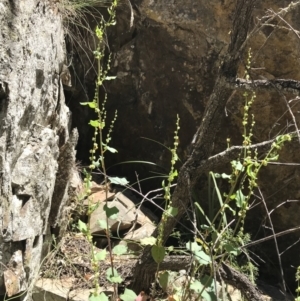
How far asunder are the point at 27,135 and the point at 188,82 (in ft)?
3.58

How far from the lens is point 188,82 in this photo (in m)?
2.86

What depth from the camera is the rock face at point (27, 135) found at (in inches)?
72.7

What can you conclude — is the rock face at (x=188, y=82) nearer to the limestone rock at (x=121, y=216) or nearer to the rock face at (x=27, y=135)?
the limestone rock at (x=121, y=216)

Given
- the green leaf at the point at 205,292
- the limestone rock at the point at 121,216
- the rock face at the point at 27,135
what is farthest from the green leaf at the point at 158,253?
the limestone rock at the point at 121,216

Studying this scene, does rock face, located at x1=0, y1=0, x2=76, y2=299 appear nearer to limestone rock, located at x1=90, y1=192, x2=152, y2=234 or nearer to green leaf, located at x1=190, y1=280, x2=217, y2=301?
limestone rock, located at x1=90, y1=192, x2=152, y2=234

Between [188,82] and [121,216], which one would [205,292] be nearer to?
[121,216]

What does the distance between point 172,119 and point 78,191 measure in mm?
668

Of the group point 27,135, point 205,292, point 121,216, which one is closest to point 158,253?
point 205,292

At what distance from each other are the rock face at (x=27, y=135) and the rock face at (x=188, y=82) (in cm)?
61

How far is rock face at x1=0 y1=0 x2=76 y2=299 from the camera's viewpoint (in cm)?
185

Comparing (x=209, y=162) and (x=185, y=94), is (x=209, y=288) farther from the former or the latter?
(x=185, y=94)

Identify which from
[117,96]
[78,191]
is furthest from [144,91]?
[78,191]

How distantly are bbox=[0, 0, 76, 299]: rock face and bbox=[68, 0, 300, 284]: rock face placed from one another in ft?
2.02

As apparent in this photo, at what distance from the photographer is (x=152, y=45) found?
2.94 meters
